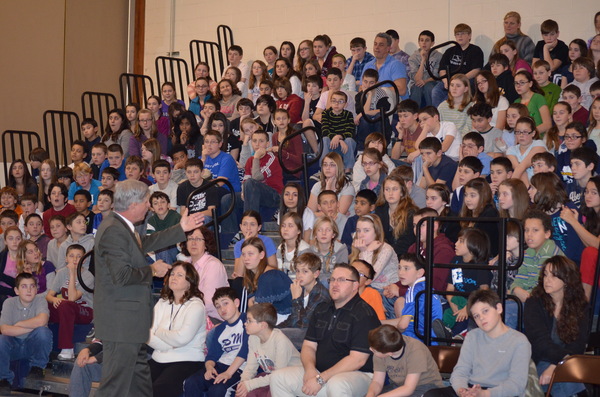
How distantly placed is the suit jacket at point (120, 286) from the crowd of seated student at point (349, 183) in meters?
1.22

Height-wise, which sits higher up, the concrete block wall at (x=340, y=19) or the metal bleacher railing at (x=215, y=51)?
the concrete block wall at (x=340, y=19)

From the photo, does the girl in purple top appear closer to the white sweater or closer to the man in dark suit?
the white sweater

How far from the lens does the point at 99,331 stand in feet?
16.9

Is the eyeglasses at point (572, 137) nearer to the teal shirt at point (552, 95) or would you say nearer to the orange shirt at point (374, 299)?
the teal shirt at point (552, 95)

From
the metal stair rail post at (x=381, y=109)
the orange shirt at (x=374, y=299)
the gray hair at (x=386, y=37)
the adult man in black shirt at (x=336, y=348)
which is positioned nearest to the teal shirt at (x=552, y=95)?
the metal stair rail post at (x=381, y=109)

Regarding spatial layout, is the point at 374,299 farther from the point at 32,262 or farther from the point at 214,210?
the point at 32,262

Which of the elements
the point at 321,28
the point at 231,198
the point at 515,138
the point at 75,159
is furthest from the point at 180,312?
the point at 321,28

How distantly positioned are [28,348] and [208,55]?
738 cm

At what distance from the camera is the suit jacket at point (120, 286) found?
16.7 feet

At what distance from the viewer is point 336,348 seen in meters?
5.86

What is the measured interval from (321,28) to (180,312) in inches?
283

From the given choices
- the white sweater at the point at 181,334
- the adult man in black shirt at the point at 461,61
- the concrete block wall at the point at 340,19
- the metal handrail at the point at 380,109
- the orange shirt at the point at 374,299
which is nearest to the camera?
the orange shirt at the point at 374,299

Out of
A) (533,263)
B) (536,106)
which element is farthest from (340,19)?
(533,263)

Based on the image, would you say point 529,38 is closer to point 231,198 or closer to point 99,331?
point 231,198
